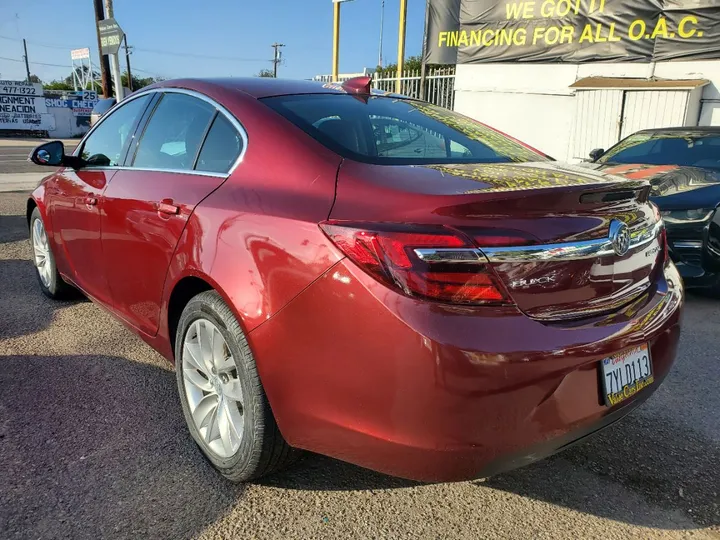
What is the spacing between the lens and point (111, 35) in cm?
1123

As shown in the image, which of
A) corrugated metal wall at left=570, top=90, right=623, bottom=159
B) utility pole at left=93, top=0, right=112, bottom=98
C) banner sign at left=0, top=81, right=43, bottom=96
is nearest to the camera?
corrugated metal wall at left=570, top=90, right=623, bottom=159

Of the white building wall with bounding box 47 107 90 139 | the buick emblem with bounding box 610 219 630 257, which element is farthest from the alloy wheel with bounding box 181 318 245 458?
the white building wall with bounding box 47 107 90 139

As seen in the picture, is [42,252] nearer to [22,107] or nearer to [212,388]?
[212,388]

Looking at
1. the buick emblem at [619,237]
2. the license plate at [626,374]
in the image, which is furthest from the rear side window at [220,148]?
the license plate at [626,374]

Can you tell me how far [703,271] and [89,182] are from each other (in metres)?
4.64

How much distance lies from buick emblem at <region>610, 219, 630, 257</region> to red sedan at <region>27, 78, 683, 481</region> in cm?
1

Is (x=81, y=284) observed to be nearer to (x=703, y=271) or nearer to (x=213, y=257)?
(x=213, y=257)

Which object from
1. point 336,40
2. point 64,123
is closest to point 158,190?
point 336,40

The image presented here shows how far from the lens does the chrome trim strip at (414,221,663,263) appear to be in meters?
1.68

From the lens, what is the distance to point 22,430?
267 centimetres

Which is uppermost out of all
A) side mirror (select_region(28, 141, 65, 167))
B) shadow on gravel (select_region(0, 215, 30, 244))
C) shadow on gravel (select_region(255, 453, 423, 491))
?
side mirror (select_region(28, 141, 65, 167))

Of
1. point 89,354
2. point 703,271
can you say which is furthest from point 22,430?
point 703,271

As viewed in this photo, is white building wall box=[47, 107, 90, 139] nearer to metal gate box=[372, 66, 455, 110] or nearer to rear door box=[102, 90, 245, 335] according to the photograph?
metal gate box=[372, 66, 455, 110]

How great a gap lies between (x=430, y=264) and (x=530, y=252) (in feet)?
1.08
